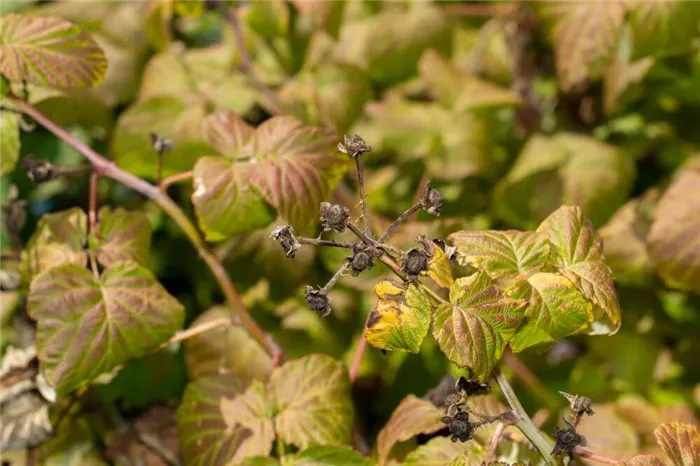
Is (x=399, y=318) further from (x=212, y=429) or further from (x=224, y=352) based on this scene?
(x=224, y=352)

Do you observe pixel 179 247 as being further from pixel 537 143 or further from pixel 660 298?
pixel 660 298

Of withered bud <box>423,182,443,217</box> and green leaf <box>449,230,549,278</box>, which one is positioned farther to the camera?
green leaf <box>449,230,549,278</box>

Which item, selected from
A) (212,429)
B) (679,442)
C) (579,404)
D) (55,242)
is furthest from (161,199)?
(679,442)

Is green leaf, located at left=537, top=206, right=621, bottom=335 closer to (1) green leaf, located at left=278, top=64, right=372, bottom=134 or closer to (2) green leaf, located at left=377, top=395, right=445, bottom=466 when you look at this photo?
(2) green leaf, located at left=377, top=395, right=445, bottom=466

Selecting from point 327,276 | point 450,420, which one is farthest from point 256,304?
point 450,420

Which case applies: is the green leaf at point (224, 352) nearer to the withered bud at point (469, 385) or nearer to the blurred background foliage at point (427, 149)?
the blurred background foliage at point (427, 149)

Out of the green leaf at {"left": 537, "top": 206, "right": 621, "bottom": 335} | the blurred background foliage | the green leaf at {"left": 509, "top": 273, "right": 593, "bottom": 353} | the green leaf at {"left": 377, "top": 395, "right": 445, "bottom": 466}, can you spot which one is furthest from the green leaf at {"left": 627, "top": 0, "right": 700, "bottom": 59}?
the green leaf at {"left": 377, "top": 395, "right": 445, "bottom": 466}
